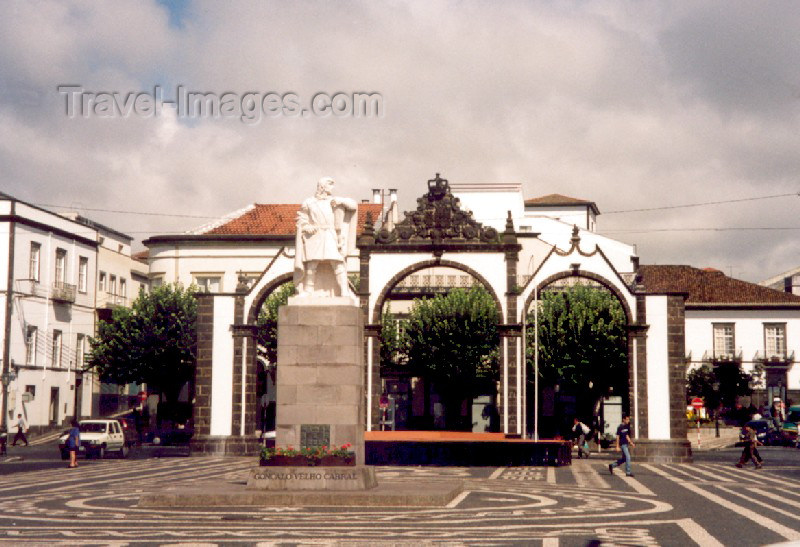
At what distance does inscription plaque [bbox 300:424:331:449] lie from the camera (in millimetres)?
21688

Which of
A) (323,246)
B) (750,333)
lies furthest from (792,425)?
(323,246)

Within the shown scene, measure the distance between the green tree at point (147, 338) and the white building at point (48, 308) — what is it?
2.43 metres

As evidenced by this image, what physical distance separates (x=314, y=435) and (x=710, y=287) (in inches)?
2434

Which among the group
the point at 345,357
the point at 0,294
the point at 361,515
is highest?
the point at 0,294

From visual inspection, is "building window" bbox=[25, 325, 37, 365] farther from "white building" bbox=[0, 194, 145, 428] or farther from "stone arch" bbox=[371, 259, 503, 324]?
"stone arch" bbox=[371, 259, 503, 324]

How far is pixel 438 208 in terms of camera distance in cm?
4222

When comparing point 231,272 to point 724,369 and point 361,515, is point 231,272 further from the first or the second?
point 361,515

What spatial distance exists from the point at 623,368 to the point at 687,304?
73.6ft

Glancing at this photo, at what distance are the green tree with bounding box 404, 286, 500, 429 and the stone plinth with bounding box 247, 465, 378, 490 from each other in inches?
1504

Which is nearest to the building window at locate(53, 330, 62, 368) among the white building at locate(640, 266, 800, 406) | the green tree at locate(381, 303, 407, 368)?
the green tree at locate(381, 303, 407, 368)

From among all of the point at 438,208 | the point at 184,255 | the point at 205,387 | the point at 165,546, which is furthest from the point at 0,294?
the point at 165,546

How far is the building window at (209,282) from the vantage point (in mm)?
70625

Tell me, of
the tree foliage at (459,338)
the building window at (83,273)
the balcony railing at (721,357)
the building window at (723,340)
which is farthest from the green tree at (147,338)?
the building window at (723,340)

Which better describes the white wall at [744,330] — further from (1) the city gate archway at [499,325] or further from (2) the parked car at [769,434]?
(1) the city gate archway at [499,325]
